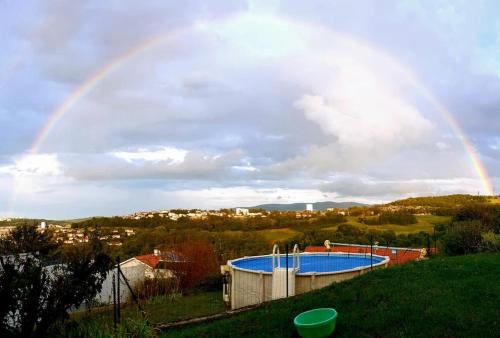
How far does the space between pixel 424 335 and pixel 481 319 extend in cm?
106

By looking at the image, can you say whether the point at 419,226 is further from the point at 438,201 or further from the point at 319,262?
the point at 319,262

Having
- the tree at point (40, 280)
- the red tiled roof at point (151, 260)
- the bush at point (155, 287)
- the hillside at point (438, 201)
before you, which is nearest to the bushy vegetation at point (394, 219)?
the hillside at point (438, 201)

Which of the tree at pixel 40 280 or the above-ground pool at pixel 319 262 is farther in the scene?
the above-ground pool at pixel 319 262

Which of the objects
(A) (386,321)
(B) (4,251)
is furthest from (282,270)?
(B) (4,251)

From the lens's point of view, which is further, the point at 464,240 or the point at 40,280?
the point at 464,240

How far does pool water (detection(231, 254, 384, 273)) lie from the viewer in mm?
17547

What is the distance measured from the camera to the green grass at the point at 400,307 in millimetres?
6066

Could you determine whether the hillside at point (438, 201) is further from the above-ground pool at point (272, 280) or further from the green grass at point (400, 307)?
the green grass at point (400, 307)

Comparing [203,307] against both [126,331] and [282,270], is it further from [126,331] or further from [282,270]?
[126,331]

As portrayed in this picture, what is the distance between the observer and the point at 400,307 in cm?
691

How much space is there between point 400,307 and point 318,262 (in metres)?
12.1

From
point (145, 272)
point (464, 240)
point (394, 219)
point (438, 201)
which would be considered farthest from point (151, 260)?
point (438, 201)

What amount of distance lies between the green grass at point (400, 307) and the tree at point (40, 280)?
1.70 m

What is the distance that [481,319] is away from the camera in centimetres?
620
